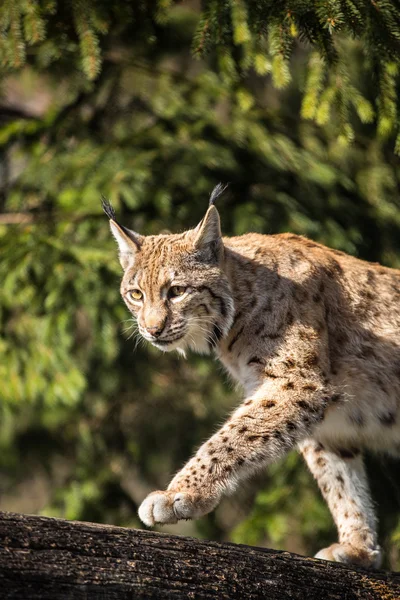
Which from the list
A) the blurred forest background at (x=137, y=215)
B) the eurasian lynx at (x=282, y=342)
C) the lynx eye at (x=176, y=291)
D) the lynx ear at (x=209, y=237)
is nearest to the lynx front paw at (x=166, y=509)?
the eurasian lynx at (x=282, y=342)

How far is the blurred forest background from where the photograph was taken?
22.2 feet

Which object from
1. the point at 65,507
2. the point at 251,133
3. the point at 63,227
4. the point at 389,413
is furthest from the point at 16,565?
the point at 251,133

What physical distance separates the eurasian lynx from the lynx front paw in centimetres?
2

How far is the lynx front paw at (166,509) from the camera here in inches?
160

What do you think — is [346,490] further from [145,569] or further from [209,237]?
[145,569]

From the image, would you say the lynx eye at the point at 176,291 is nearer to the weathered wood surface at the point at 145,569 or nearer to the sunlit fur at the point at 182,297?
the sunlit fur at the point at 182,297

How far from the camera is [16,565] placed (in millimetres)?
2811

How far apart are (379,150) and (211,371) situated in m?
2.32

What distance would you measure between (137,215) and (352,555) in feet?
10.5

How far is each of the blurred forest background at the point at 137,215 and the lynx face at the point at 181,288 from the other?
4.73 ft

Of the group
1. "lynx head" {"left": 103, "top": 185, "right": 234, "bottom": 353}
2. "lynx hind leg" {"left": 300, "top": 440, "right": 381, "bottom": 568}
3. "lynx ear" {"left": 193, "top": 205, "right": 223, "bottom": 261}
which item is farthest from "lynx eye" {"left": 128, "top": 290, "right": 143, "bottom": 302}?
"lynx hind leg" {"left": 300, "top": 440, "right": 381, "bottom": 568}

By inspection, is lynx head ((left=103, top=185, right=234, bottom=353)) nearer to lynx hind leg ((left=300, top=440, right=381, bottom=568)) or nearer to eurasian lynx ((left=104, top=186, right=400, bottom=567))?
eurasian lynx ((left=104, top=186, right=400, bottom=567))

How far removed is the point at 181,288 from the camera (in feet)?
15.4

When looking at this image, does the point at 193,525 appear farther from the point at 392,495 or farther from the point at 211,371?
the point at 392,495
